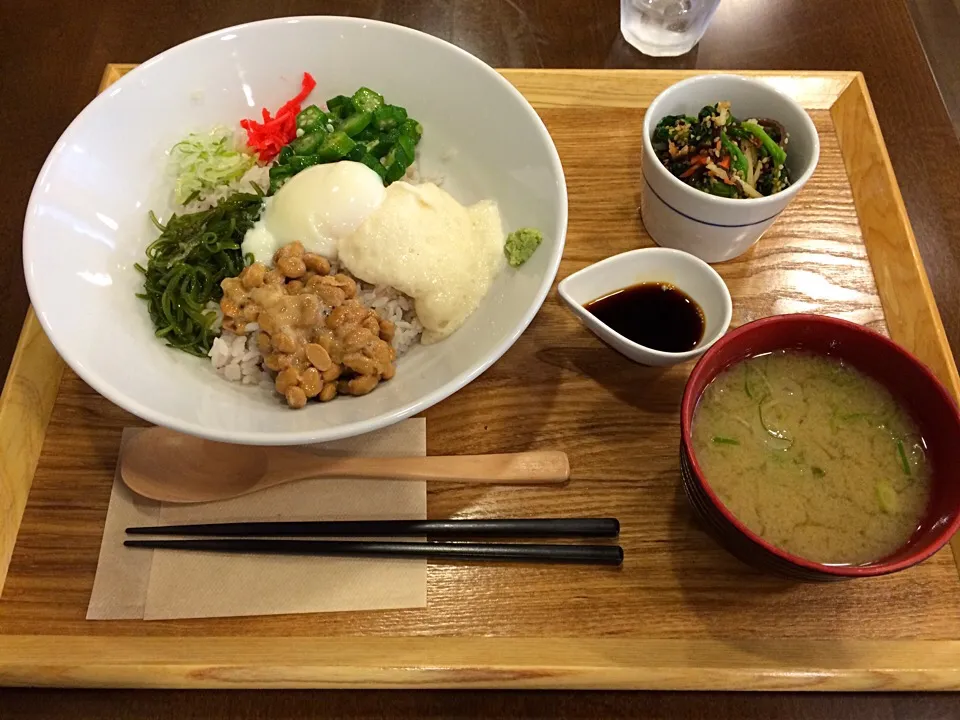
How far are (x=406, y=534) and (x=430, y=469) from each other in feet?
0.53

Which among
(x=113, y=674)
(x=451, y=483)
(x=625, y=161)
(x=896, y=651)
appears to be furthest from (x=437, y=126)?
(x=896, y=651)

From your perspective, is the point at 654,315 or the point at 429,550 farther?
the point at 654,315

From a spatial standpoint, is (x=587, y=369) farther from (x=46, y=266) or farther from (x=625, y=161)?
(x=46, y=266)

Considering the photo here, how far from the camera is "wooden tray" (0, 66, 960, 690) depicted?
1.44 meters

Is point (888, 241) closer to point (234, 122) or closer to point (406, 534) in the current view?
point (406, 534)

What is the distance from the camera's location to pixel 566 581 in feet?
5.03

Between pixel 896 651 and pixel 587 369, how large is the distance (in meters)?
0.92

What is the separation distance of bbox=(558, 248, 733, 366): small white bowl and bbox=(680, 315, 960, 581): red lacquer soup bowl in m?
0.18

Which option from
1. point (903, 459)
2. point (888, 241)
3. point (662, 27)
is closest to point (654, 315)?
point (903, 459)

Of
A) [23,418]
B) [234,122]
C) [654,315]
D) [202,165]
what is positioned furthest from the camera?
[234,122]

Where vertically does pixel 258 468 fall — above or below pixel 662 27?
below

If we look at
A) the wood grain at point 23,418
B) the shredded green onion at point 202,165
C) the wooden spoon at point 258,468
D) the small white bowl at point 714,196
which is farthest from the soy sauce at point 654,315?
the wood grain at point 23,418

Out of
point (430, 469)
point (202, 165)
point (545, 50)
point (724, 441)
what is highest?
point (202, 165)

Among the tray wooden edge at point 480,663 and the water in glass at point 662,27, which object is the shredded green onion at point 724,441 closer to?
the tray wooden edge at point 480,663
